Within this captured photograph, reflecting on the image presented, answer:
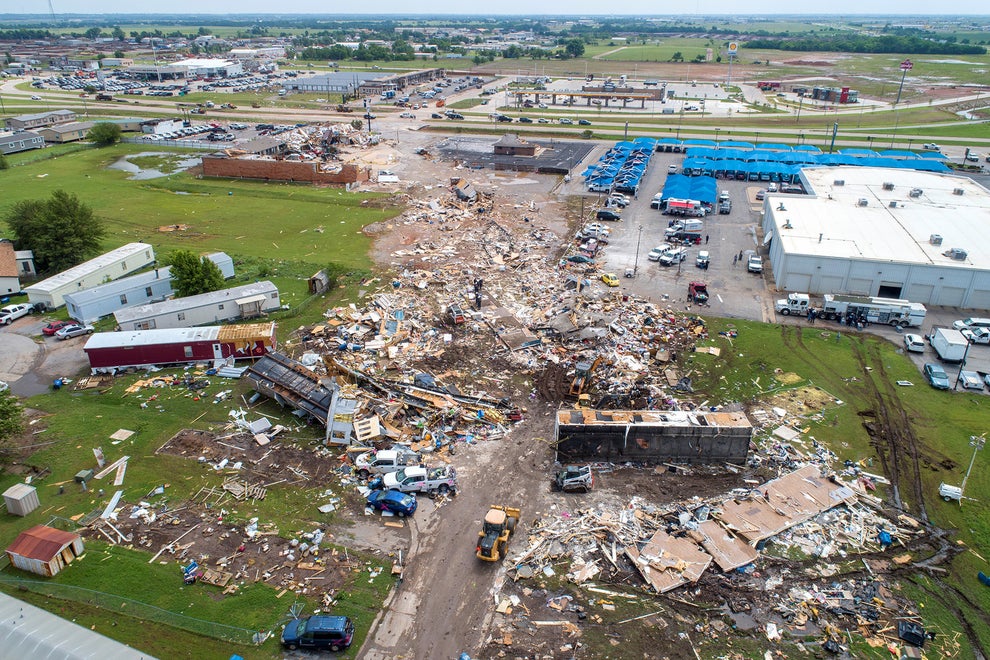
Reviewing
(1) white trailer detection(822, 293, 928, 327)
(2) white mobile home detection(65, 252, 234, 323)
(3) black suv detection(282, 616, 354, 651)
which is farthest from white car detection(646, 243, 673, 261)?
(3) black suv detection(282, 616, 354, 651)

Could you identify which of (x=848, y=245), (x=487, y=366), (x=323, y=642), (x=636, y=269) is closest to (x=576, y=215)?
(x=636, y=269)

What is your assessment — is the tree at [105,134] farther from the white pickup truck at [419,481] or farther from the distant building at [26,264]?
the white pickup truck at [419,481]

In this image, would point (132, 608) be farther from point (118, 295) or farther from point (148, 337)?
point (118, 295)

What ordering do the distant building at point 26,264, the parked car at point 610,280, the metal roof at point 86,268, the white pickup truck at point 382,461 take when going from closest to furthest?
the white pickup truck at point 382,461
the metal roof at point 86,268
the parked car at point 610,280
the distant building at point 26,264

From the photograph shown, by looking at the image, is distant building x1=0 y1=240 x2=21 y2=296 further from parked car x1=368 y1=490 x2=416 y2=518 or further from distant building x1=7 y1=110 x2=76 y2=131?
distant building x1=7 y1=110 x2=76 y2=131

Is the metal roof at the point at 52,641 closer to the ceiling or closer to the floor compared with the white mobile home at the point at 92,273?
closer to the floor

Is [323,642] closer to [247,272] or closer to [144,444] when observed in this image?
[144,444]

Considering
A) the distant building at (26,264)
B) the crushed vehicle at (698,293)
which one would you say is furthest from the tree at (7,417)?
the crushed vehicle at (698,293)
